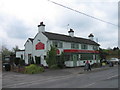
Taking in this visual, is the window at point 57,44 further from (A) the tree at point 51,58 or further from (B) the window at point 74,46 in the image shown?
(B) the window at point 74,46

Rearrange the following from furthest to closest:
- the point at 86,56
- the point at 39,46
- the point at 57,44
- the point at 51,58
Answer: the point at 86,56 < the point at 39,46 < the point at 57,44 < the point at 51,58

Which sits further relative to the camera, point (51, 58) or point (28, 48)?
point (28, 48)

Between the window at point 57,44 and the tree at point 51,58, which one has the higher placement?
the window at point 57,44

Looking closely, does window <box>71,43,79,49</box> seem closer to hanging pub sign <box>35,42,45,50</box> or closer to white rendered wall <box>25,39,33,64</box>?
hanging pub sign <box>35,42,45,50</box>

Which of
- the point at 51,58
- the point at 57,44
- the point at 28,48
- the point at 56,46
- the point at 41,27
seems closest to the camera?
the point at 51,58

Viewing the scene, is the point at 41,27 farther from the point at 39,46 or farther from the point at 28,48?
the point at 28,48

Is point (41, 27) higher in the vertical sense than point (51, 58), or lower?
higher

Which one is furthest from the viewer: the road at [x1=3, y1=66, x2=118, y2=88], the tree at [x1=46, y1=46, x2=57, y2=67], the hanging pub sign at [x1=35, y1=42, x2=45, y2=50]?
the hanging pub sign at [x1=35, y1=42, x2=45, y2=50]

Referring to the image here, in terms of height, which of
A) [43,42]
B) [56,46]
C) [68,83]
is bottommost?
[68,83]

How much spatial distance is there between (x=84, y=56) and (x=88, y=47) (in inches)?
156

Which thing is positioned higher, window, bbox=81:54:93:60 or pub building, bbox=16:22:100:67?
pub building, bbox=16:22:100:67

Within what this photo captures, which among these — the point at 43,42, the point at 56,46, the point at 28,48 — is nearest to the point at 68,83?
the point at 56,46

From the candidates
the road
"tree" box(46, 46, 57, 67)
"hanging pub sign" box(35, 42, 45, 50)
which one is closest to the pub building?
"hanging pub sign" box(35, 42, 45, 50)

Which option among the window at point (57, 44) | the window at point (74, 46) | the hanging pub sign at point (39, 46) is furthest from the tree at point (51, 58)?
the window at point (74, 46)
